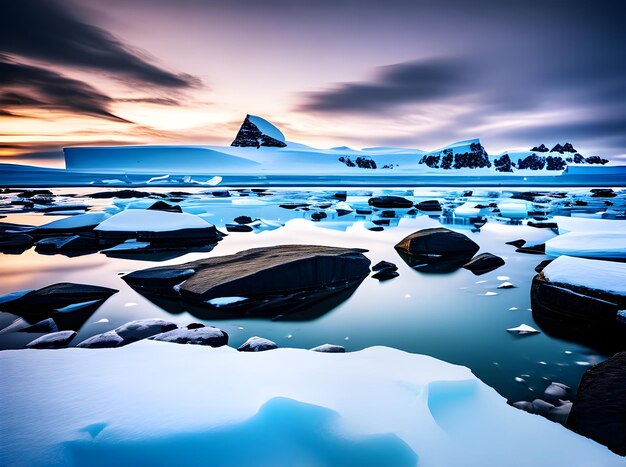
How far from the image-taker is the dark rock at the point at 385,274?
14.2 feet

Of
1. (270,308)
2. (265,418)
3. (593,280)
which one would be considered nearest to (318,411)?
(265,418)

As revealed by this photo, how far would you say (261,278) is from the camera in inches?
138

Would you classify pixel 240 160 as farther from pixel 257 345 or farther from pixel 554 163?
pixel 554 163

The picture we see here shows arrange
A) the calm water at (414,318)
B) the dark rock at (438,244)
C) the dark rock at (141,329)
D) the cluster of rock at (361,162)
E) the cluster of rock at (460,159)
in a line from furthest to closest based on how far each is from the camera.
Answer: the cluster of rock at (460,159) < the cluster of rock at (361,162) < the dark rock at (438,244) < the dark rock at (141,329) < the calm water at (414,318)

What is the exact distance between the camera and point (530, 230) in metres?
8.10

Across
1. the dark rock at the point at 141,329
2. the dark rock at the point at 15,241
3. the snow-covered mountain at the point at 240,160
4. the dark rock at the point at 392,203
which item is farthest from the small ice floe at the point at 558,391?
the snow-covered mountain at the point at 240,160

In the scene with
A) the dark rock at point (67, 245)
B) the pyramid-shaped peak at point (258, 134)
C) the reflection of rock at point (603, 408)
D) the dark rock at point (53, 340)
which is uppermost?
the pyramid-shaped peak at point (258, 134)

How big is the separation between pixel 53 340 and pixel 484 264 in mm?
4788

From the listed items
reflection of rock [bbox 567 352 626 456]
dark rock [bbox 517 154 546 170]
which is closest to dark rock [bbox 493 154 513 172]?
dark rock [bbox 517 154 546 170]

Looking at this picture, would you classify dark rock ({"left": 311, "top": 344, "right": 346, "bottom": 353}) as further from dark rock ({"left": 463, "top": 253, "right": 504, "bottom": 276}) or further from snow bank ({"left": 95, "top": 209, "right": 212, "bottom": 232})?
snow bank ({"left": 95, "top": 209, "right": 212, "bottom": 232})

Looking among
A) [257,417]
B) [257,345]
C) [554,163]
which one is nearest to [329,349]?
[257,345]

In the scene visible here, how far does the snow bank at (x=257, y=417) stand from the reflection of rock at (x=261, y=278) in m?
1.38

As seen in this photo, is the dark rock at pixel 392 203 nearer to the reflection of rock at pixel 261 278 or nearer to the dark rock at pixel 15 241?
the reflection of rock at pixel 261 278

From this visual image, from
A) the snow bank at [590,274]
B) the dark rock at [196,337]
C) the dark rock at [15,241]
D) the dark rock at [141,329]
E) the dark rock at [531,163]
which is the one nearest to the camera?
the dark rock at [196,337]
